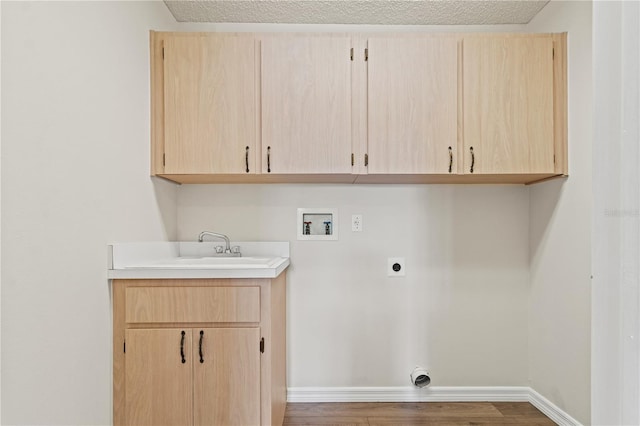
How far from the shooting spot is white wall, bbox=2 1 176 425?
1107 mm

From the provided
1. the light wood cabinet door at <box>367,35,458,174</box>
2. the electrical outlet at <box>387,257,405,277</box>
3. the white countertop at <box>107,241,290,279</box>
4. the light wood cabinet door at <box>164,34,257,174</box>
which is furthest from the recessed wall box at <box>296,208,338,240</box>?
the light wood cabinet door at <box>164,34,257,174</box>

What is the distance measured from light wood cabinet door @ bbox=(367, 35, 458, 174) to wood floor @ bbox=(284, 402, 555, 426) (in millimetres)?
1389

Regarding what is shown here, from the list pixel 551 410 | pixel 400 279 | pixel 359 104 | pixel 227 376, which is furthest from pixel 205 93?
pixel 551 410

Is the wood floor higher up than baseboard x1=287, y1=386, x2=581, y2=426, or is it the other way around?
baseboard x1=287, y1=386, x2=581, y2=426

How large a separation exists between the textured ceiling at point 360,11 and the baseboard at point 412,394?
2.29 meters

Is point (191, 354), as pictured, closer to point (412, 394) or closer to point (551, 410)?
point (412, 394)

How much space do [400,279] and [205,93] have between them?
160 centimetres

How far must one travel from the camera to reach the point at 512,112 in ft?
6.82

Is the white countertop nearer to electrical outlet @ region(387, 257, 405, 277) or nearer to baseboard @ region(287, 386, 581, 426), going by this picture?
electrical outlet @ region(387, 257, 405, 277)

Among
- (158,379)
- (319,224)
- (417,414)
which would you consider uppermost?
(319,224)

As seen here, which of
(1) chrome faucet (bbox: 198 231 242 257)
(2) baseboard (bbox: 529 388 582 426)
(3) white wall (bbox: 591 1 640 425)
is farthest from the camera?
(1) chrome faucet (bbox: 198 231 242 257)

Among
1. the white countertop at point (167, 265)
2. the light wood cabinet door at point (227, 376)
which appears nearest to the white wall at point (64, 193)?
the white countertop at point (167, 265)

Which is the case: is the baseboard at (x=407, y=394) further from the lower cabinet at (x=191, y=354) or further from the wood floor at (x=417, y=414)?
the lower cabinet at (x=191, y=354)

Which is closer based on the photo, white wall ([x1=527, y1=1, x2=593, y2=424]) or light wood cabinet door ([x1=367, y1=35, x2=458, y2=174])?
white wall ([x1=527, y1=1, x2=593, y2=424])
